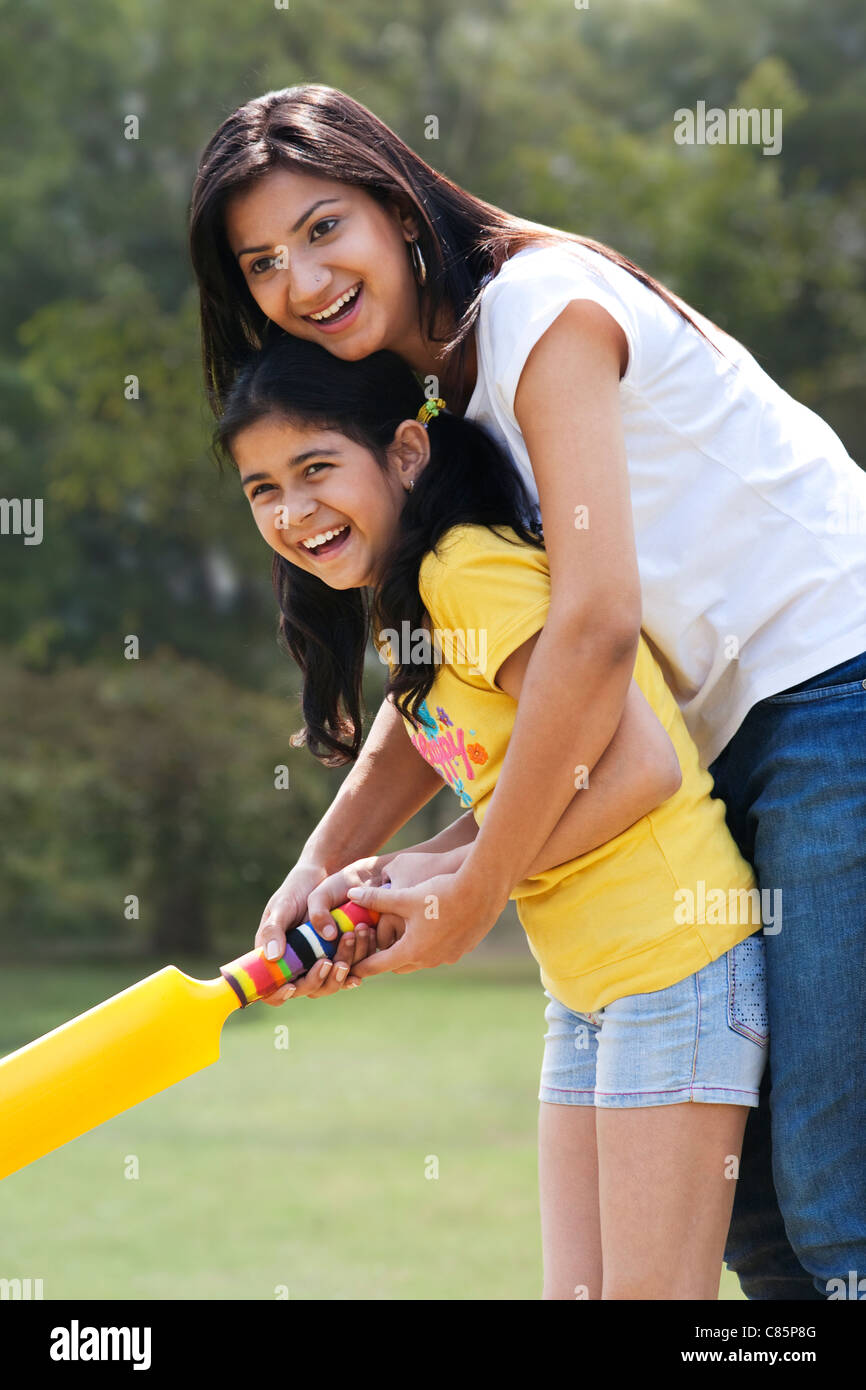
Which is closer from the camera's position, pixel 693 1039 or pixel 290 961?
pixel 693 1039

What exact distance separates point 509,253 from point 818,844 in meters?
0.70

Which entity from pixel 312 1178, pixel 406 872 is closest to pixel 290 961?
pixel 406 872

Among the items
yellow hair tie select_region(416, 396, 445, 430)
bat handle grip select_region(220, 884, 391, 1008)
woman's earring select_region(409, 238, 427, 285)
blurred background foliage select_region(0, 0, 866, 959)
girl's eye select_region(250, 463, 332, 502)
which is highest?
blurred background foliage select_region(0, 0, 866, 959)

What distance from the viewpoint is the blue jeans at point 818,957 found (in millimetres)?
1478

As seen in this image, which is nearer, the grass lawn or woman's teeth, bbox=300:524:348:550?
woman's teeth, bbox=300:524:348:550

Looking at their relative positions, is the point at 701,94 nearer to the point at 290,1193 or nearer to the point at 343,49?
the point at 343,49

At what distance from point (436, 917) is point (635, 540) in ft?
1.41

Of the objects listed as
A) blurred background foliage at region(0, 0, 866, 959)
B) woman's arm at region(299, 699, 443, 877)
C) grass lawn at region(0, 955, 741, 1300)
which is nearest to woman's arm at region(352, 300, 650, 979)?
woman's arm at region(299, 699, 443, 877)

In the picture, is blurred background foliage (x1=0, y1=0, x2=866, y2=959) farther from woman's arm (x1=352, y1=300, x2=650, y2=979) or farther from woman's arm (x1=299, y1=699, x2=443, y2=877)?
woman's arm (x1=352, y1=300, x2=650, y2=979)

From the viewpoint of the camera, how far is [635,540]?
1521 millimetres

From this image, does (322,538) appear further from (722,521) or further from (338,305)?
(722,521)

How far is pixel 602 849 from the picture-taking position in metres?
1.52

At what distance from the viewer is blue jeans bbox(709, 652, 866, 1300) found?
4.85ft

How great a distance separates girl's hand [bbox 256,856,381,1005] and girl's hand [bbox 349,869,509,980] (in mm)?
29
